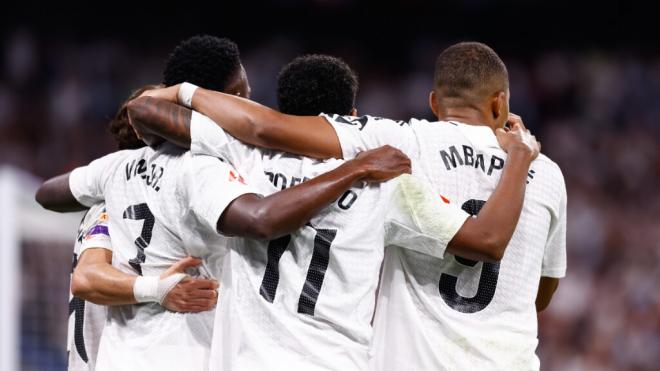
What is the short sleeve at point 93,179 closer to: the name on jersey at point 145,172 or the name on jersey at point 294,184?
the name on jersey at point 145,172

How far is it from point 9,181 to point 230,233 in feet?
9.75

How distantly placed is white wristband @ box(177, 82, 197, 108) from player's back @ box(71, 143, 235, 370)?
20 cm

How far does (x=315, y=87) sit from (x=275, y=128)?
0.85ft

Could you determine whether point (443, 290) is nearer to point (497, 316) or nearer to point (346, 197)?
point (497, 316)

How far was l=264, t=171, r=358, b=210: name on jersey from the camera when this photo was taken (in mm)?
3623

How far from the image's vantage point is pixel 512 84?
14.6 meters

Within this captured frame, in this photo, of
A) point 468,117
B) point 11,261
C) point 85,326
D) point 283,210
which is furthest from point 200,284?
point 11,261

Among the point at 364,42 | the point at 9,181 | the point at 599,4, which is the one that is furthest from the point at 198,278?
the point at 599,4

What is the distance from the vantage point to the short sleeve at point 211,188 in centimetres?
352

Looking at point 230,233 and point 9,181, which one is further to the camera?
point 9,181

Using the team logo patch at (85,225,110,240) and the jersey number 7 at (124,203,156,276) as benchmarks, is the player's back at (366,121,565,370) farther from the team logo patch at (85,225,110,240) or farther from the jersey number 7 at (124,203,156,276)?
the team logo patch at (85,225,110,240)

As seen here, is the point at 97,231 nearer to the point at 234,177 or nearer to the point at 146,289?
the point at 146,289

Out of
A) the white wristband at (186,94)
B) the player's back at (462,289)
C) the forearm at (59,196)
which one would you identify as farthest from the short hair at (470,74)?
the forearm at (59,196)

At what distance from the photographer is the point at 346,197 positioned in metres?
3.63
